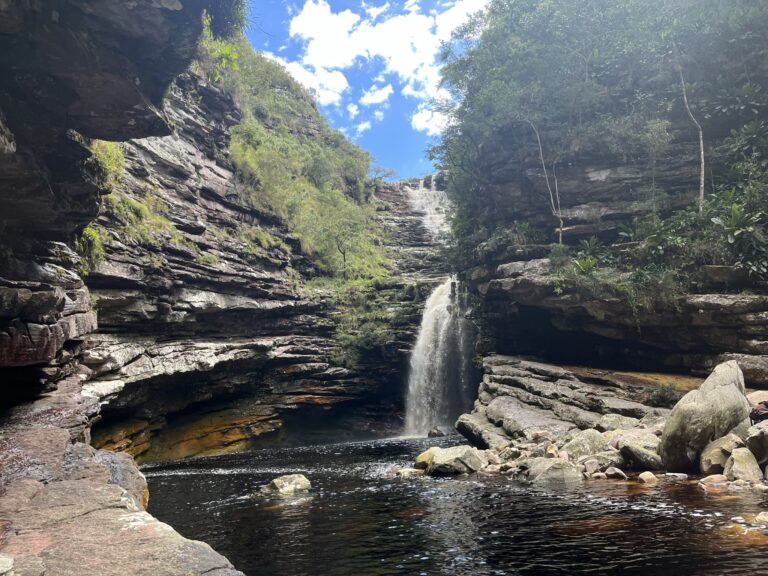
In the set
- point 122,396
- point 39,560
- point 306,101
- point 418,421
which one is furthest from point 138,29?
point 306,101

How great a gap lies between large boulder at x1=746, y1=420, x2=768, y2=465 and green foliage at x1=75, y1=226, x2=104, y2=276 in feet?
70.0

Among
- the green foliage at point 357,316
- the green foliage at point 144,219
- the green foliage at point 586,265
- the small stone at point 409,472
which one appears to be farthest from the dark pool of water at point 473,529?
the green foliage at point 357,316

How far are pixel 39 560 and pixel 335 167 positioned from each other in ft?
170

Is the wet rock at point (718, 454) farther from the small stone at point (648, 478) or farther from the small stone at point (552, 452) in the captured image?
the small stone at point (552, 452)

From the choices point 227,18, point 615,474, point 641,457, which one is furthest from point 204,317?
point 641,457

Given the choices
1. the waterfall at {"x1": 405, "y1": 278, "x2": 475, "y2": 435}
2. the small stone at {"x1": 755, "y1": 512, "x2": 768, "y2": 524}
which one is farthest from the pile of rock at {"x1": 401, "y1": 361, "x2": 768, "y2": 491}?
the waterfall at {"x1": 405, "y1": 278, "x2": 475, "y2": 435}

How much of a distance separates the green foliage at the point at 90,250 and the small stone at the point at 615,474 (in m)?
19.0

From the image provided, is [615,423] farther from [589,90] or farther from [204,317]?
[204,317]

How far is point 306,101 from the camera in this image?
62.8 metres

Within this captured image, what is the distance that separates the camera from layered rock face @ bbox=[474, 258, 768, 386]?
16984mm

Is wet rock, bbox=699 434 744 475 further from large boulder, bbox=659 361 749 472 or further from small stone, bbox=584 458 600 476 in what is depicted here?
small stone, bbox=584 458 600 476

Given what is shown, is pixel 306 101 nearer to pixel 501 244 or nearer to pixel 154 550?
pixel 501 244

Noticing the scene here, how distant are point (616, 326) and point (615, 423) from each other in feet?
23.6

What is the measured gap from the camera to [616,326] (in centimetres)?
2173
